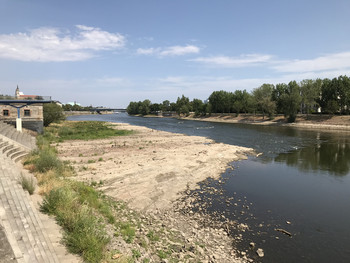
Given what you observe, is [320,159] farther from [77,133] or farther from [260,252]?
[77,133]

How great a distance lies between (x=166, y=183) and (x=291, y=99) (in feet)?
264

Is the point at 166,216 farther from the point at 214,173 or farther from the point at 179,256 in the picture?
the point at 214,173

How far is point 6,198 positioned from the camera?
34.9 feet

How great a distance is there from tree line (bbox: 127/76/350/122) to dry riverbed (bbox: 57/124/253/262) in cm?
6534

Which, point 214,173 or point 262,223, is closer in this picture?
point 262,223

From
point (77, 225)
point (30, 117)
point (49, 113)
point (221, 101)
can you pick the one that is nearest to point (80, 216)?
point (77, 225)

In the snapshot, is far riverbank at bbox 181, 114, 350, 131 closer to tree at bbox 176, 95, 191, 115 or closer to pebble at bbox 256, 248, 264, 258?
tree at bbox 176, 95, 191, 115

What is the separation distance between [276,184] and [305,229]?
8.11 metres

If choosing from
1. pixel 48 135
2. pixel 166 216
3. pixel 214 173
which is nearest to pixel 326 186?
pixel 214 173

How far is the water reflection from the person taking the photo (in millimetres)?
27025

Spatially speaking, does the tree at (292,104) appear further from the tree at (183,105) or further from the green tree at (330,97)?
the tree at (183,105)

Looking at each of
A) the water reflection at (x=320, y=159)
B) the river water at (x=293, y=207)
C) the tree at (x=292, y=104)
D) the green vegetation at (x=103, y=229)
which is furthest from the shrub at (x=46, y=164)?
the tree at (x=292, y=104)

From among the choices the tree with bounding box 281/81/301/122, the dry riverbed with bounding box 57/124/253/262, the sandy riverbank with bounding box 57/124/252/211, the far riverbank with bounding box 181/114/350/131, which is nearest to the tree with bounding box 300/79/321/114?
the tree with bounding box 281/81/301/122

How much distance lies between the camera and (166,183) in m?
19.3
